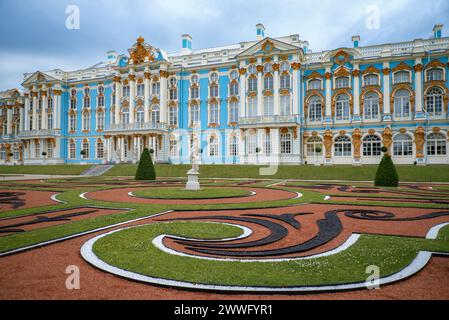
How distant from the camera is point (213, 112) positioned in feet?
149

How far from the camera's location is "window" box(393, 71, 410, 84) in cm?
3719

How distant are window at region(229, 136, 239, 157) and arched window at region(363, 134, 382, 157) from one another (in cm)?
1615

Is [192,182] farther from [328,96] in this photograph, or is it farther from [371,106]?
[371,106]

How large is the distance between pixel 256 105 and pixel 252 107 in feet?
2.15

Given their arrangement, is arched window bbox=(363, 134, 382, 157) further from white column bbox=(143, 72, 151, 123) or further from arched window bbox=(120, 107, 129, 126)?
arched window bbox=(120, 107, 129, 126)

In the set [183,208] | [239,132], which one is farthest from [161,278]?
[239,132]

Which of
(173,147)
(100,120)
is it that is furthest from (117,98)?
(173,147)

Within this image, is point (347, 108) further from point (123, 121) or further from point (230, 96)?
point (123, 121)

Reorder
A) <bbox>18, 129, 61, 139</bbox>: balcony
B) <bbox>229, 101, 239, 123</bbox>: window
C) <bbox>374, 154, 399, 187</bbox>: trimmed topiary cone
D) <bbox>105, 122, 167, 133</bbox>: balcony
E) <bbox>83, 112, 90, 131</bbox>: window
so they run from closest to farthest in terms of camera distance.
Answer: <bbox>374, 154, 399, 187</bbox>: trimmed topiary cone < <bbox>229, 101, 239, 123</bbox>: window < <bbox>105, 122, 167, 133</bbox>: balcony < <bbox>83, 112, 90, 131</bbox>: window < <bbox>18, 129, 61, 139</bbox>: balcony

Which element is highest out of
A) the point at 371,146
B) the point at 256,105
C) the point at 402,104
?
the point at 256,105

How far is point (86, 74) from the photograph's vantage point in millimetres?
54188

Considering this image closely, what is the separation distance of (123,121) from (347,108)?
1274 inches

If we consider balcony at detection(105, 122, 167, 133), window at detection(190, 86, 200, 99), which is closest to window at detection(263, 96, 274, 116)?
window at detection(190, 86, 200, 99)

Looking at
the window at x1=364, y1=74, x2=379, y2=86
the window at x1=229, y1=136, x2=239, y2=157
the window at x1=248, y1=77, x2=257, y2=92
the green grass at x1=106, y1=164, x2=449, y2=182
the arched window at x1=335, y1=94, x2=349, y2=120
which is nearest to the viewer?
the green grass at x1=106, y1=164, x2=449, y2=182
